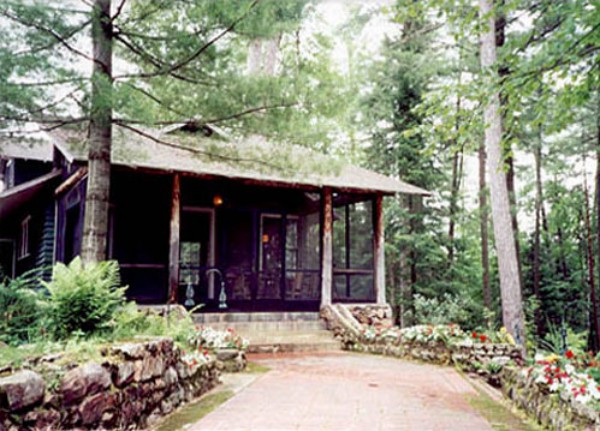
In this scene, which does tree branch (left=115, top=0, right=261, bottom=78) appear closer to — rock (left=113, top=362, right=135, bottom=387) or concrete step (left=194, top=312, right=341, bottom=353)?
rock (left=113, top=362, right=135, bottom=387)

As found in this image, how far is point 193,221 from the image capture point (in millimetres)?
13383

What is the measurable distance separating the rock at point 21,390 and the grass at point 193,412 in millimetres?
1395

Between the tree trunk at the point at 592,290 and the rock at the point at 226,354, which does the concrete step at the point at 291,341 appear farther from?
the tree trunk at the point at 592,290

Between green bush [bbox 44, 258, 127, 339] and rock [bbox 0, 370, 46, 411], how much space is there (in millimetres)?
1008

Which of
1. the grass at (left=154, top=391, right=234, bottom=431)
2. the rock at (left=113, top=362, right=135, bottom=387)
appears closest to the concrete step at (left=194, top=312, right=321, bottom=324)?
the grass at (left=154, top=391, right=234, bottom=431)

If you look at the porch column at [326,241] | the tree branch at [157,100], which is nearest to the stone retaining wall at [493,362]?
the porch column at [326,241]

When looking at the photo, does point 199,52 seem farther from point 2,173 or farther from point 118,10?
point 2,173

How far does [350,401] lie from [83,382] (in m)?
2.74

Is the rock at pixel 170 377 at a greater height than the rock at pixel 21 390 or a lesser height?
lesser

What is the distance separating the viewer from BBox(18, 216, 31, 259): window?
14.6 metres

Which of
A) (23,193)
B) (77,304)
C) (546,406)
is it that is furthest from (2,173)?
(546,406)

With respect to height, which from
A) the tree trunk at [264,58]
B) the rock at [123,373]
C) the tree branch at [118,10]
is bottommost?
the rock at [123,373]

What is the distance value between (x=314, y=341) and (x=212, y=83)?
5243mm

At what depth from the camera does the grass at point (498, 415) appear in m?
4.70
